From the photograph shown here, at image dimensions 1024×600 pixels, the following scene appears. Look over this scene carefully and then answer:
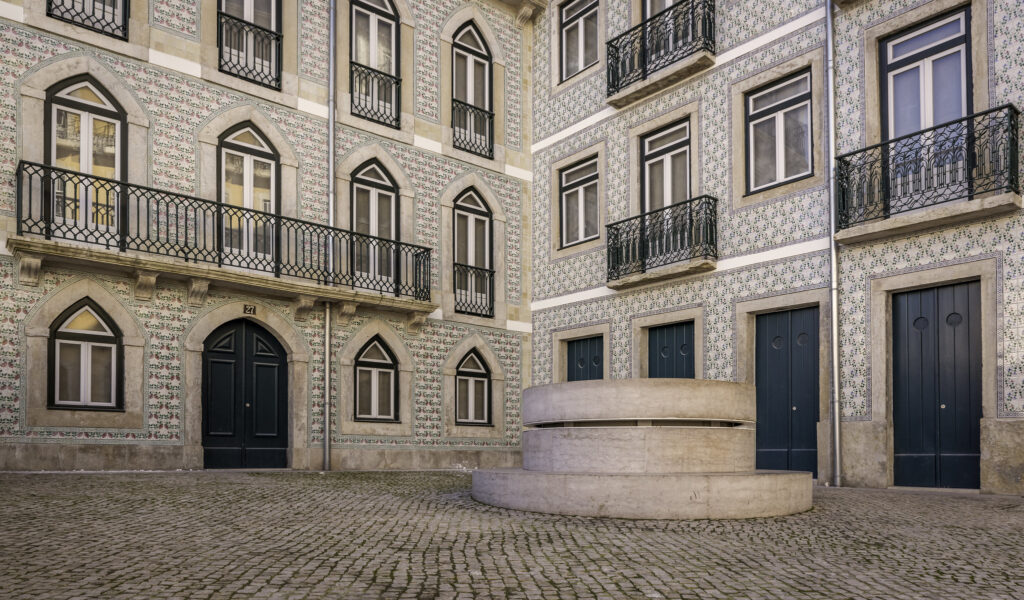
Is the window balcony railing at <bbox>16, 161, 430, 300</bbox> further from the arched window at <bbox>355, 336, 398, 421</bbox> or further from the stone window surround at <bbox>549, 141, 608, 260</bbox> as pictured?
the stone window surround at <bbox>549, 141, 608, 260</bbox>

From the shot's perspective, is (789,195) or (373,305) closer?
(789,195)

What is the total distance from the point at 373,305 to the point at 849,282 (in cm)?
793

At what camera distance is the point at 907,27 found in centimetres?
1158

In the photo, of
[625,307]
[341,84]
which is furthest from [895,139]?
[341,84]

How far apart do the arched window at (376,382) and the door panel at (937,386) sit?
8.57 metres

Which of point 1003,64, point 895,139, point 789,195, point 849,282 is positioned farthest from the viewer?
point 789,195

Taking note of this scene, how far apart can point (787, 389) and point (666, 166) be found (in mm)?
4635

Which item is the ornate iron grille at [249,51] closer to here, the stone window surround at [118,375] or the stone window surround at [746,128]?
the stone window surround at [118,375]

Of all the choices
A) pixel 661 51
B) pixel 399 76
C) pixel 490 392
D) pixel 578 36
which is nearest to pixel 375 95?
pixel 399 76

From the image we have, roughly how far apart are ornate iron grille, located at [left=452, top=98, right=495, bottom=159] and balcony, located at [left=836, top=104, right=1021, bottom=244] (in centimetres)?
776

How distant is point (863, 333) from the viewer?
11719 mm

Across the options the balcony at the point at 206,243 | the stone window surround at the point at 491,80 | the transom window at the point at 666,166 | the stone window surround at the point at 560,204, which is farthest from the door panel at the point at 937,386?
the stone window surround at the point at 491,80

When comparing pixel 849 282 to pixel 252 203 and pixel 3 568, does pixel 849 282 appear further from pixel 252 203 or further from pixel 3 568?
pixel 3 568

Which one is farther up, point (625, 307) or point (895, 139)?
point (895, 139)
